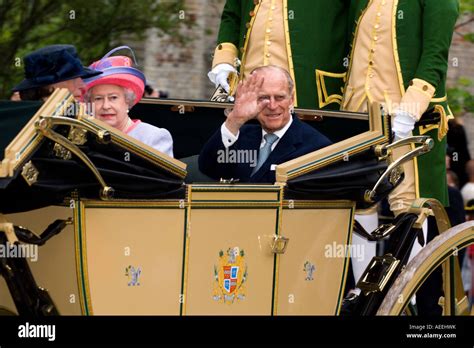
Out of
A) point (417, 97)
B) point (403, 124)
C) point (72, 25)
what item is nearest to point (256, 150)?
point (403, 124)

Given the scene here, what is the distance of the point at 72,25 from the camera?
895 cm

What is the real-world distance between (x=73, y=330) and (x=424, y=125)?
2097 mm

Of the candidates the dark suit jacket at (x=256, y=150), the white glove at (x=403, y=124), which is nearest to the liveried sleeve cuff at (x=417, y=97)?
the white glove at (x=403, y=124)

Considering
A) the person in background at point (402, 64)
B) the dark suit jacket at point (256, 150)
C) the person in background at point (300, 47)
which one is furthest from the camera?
the person in background at point (300, 47)

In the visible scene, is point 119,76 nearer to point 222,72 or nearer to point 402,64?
point 222,72

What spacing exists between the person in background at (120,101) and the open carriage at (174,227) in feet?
0.68

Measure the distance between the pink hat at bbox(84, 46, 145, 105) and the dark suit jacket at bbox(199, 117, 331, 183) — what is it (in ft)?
1.32

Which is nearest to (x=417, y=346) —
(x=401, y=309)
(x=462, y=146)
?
(x=401, y=309)

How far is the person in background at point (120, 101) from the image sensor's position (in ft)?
17.5

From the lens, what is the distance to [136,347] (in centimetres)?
463

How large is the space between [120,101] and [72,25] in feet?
12.1

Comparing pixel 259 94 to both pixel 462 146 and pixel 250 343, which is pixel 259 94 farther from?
pixel 462 146

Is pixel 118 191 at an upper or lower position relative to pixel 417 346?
upper

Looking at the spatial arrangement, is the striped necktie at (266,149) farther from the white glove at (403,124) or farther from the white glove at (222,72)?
the white glove at (222,72)
